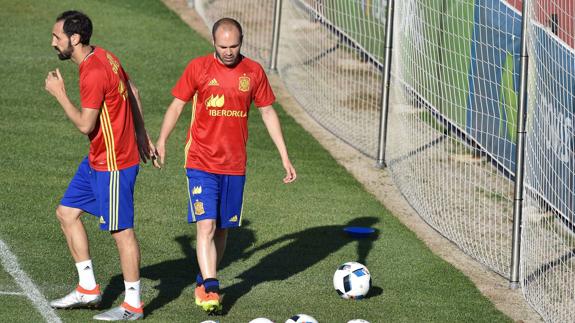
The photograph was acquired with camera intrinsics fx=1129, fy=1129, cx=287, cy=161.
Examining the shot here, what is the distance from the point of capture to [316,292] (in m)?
9.69

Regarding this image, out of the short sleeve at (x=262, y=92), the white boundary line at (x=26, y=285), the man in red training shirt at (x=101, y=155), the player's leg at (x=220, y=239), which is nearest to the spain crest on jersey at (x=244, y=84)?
the short sleeve at (x=262, y=92)

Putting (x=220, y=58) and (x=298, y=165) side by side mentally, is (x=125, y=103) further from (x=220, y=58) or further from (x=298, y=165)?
(x=298, y=165)

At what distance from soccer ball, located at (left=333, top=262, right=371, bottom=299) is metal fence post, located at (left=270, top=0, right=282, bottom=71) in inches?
305

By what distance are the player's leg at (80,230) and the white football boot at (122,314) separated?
0.66ft

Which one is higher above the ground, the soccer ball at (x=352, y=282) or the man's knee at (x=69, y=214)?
the man's knee at (x=69, y=214)

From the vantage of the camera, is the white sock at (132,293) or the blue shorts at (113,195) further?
the white sock at (132,293)

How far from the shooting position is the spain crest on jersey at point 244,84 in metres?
8.97

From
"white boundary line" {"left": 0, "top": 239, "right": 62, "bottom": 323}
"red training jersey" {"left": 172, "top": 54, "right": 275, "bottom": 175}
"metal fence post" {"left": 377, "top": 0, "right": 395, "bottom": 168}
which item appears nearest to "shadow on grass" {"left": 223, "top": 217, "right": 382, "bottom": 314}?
"red training jersey" {"left": 172, "top": 54, "right": 275, "bottom": 175}

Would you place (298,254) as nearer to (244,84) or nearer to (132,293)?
(244,84)

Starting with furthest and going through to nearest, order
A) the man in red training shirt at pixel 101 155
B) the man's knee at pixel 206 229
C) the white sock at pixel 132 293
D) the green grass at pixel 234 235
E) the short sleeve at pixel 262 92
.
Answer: the green grass at pixel 234 235 < the short sleeve at pixel 262 92 < the man's knee at pixel 206 229 < the white sock at pixel 132 293 < the man in red training shirt at pixel 101 155

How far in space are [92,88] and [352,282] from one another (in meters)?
2.78

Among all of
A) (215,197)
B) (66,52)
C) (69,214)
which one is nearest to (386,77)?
(215,197)

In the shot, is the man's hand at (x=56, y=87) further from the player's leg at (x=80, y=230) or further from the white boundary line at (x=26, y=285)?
the white boundary line at (x=26, y=285)

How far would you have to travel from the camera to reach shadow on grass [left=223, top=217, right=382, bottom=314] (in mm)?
9777
